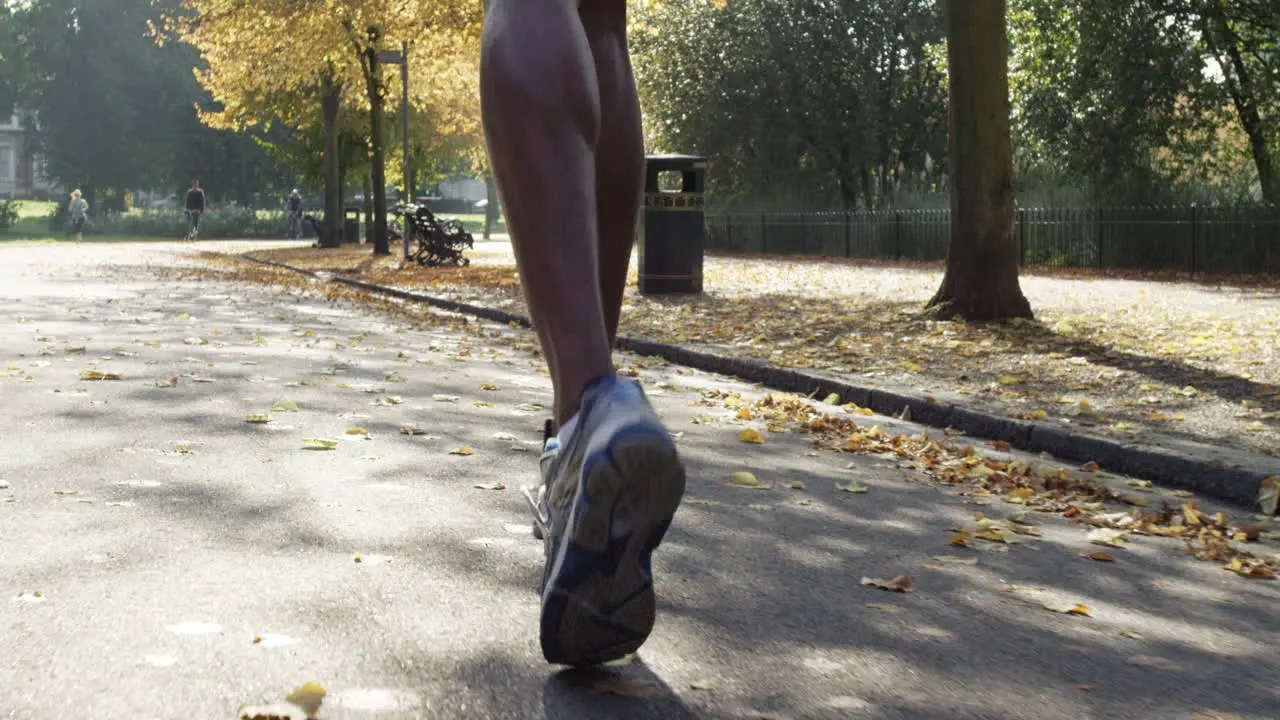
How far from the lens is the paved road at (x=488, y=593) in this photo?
8.79 ft

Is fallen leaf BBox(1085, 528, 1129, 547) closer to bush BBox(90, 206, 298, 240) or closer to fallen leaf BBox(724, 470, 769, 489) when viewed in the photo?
fallen leaf BBox(724, 470, 769, 489)

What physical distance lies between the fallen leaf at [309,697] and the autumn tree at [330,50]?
2381cm

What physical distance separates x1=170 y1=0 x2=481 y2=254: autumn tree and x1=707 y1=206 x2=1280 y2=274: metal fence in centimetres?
852

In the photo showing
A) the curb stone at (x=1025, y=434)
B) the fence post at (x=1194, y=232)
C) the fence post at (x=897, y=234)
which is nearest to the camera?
the curb stone at (x=1025, y=434)

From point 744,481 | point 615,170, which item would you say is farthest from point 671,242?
point 615,170

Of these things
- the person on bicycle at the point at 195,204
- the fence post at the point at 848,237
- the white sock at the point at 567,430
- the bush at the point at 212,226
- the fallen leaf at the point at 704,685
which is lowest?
the fallen leaf at the point at 704,685

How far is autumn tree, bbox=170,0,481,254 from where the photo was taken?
2606cm

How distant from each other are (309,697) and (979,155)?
1095 cm

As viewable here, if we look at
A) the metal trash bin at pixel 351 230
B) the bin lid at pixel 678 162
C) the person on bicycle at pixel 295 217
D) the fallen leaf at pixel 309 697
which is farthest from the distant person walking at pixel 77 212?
the fallen leaf at pixel 309 697

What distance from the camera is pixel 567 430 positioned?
234 centimetres

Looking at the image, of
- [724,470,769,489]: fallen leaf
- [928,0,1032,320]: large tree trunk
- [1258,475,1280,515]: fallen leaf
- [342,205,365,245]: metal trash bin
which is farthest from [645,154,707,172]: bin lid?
[342,205,365,245]: metal trash bin

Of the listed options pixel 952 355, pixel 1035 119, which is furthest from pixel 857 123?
pixel 952 355

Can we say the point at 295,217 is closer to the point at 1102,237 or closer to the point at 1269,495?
the point at 1102,237

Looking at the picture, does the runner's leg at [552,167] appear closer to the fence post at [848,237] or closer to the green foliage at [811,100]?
the fence post at [848,237]
